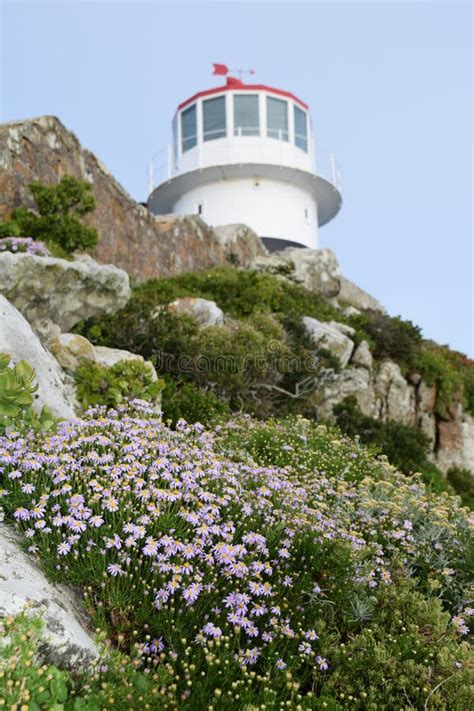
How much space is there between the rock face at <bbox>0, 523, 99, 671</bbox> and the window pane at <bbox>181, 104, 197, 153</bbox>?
29.4m

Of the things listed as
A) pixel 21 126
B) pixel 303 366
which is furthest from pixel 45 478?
pixel 21 126

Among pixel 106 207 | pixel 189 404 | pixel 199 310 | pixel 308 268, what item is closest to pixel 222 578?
pixel 189 404

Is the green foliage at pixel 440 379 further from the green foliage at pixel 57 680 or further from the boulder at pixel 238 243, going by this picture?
the green foliage at pixel 57 680

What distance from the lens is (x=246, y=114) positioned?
3066 cm

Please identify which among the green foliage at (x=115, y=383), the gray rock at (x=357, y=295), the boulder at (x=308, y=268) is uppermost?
the gray rock at (x=357, y=295)

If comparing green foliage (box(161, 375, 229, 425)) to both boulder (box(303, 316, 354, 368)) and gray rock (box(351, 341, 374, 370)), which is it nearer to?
boulder (box(303, 316, 354, 368))

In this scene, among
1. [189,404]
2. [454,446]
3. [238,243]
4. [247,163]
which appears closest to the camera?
[189,404]

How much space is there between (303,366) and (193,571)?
8983 millimetres

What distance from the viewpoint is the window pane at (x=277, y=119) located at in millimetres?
30625

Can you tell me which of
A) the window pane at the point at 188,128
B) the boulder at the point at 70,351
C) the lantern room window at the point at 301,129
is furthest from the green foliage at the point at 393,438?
the window pane at the point at 188,128

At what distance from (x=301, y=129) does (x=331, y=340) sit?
20.2 metres

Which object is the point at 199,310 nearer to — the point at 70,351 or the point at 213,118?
the point at 70,351

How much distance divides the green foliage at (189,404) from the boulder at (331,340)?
4191 millimetres

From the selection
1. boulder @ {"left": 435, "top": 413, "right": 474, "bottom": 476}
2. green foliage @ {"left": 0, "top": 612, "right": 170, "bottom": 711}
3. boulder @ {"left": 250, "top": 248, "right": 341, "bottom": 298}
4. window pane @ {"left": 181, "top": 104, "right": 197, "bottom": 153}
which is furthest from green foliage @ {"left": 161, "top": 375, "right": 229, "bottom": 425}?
window pane @ {"left": 181, "top": 104, "right": 197, "bottom": 153}
